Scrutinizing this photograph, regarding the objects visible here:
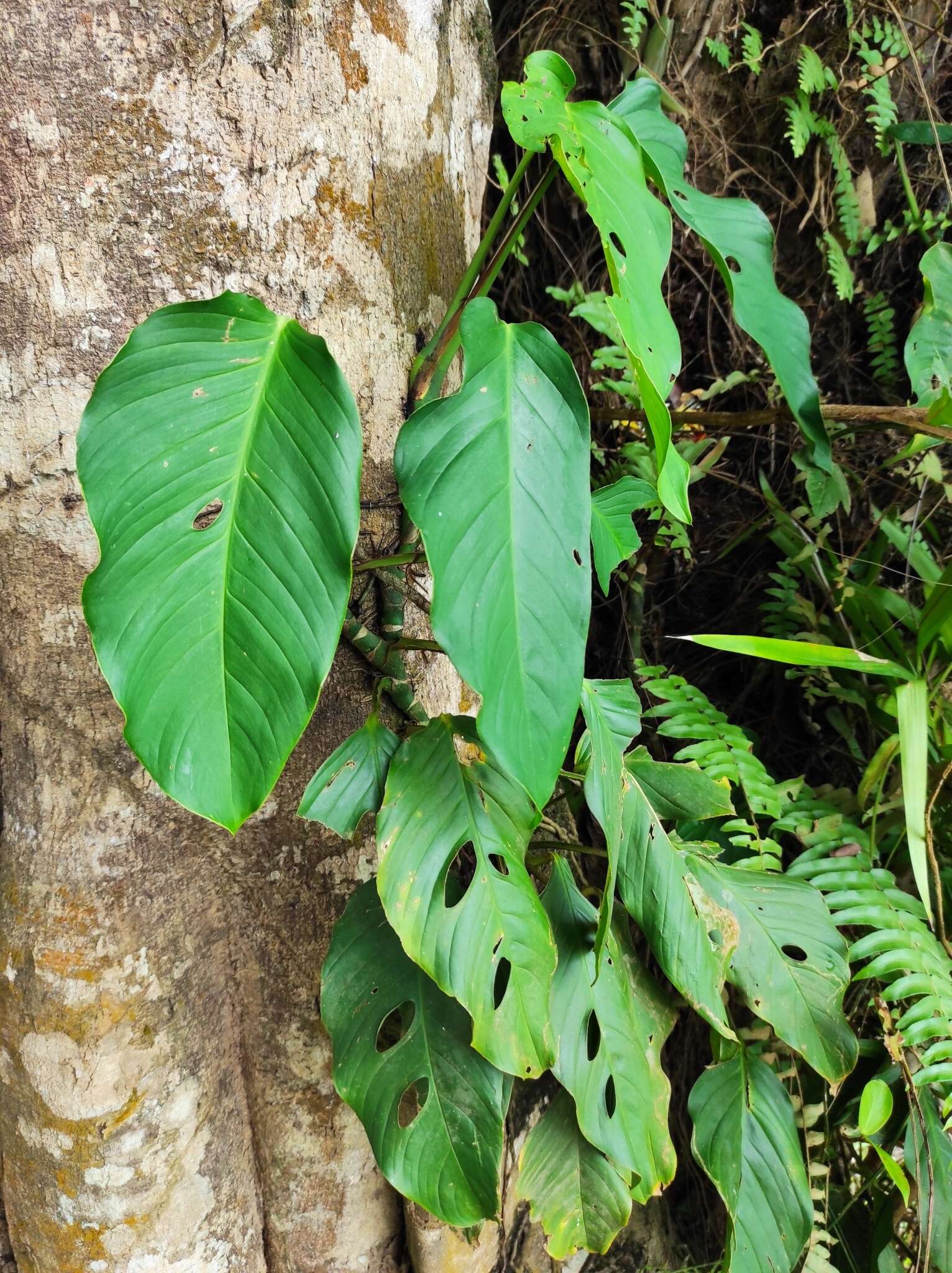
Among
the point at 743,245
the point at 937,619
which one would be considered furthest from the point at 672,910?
the point at 743,245

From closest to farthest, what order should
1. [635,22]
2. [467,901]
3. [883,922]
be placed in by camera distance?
1. [467,901]
2. [883,922]
3. [635,22]

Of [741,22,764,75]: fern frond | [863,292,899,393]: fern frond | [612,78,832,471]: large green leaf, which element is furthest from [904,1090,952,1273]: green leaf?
[741,22,764,75]: fern frond

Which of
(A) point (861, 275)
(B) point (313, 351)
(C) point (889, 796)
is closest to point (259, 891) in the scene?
Result: (B) point (313, 351)

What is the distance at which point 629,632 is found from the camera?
1766 millimetres

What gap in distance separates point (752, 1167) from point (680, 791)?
1.85 feet

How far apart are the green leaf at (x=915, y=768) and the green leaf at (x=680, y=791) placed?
322mm

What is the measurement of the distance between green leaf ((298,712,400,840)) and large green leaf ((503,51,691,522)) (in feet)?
1.42

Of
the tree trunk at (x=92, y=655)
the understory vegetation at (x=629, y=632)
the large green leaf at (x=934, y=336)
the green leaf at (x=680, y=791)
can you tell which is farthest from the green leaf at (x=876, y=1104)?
the large green leaf at (x=934, y=336)

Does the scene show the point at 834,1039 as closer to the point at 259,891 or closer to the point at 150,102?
the point at 259,891

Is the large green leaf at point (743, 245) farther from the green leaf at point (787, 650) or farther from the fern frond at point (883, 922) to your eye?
the fern frond at point (883, 922)

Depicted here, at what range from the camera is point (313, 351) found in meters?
0.74

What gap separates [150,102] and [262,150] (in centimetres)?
12

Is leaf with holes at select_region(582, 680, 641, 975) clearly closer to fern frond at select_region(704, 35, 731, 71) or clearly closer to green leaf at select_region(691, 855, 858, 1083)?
green leaf at select_region(691, 855, 858, 1083)

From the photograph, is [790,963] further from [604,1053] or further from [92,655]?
[92,655]
